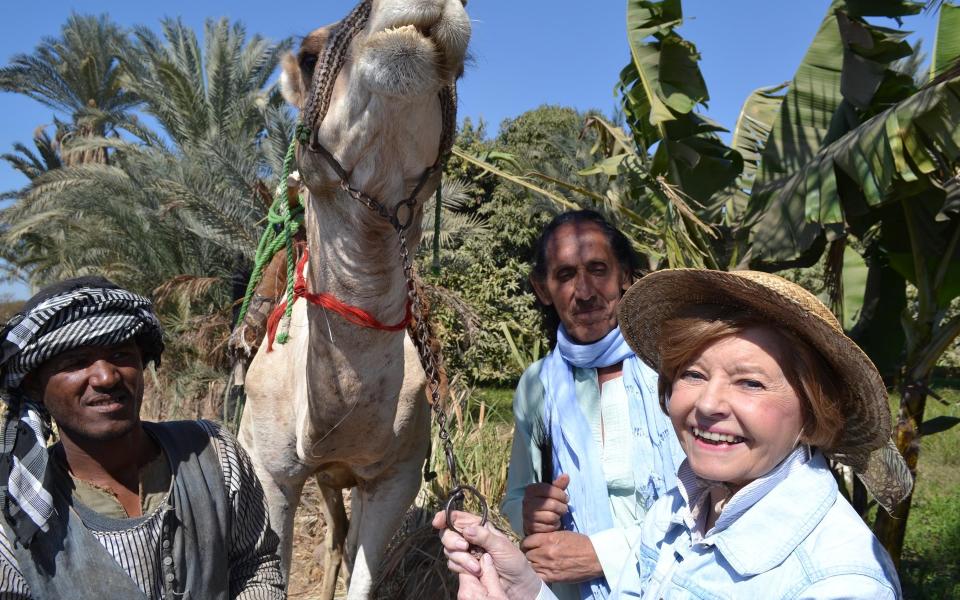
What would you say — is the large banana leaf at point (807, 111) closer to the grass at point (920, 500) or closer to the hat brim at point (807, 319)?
the grass at point (920, 500)

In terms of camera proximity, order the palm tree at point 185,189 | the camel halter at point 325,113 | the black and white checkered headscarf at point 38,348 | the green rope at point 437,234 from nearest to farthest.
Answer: the black and white checkered headscarf at point 38,348, the camel halter at point 325,113, the green rope at point 437,234, the palm tree at point 185,189

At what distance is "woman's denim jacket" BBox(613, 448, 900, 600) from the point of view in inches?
53.7

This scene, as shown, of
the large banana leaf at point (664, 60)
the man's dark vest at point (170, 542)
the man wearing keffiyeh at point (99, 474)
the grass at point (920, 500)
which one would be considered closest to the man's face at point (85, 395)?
the man wearing keffiyeh at point (99, 474)

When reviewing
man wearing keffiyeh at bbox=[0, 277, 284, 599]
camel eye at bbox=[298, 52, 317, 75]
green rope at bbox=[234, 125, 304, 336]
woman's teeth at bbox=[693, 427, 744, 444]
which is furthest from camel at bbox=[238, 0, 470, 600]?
woman's teeth at bbox=[693, 427, 744, 444]

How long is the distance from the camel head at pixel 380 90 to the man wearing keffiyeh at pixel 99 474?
69 cm

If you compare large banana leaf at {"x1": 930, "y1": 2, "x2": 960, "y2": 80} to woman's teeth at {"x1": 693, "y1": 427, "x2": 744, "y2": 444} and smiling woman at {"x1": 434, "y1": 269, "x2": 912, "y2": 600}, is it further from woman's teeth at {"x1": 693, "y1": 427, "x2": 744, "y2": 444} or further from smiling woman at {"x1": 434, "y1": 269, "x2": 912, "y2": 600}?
woman's teeth at {"x1": 693, "y1": 427, "x2": 744, "y2": 444}

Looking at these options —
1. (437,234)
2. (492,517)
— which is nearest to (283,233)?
(437,234)

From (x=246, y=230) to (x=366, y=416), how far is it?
21.9 feet

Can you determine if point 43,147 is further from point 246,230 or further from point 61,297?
point 61,297

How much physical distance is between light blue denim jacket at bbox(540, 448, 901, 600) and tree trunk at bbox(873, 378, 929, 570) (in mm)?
3341

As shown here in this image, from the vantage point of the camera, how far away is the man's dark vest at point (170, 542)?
1706 millimetres

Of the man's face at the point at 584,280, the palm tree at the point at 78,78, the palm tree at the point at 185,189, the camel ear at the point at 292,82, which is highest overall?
the palm tree at the point at 78,78

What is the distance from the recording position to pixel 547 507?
2332 millimetres

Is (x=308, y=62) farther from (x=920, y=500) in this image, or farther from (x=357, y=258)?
(x=920, y=500)
